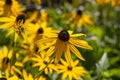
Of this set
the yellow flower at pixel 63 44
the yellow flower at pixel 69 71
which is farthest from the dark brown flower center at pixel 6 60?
the yellow flower at pixel 63 44

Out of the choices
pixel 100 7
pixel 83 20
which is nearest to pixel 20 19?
pixel 83 20

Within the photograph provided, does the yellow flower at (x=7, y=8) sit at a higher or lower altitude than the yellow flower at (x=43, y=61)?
higher

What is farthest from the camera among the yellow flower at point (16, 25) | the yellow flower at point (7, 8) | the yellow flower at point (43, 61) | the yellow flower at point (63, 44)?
the yellow flower at point (7, 8)

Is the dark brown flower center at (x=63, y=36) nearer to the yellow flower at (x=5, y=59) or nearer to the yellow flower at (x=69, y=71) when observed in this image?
the yellow flower at (x=69, y=71)

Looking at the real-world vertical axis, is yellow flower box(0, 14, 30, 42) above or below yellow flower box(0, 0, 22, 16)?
below

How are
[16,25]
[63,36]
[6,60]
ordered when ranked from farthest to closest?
1. [6,60]
2. [16,25]
3. [63,36]

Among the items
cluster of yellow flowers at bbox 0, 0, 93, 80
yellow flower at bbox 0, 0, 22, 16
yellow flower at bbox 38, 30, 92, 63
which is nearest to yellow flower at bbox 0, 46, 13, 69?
cluster of yellow flowers at bbox 0, 0, 93, 80

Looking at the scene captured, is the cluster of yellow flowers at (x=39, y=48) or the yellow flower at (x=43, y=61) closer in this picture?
the cluster of yellow flowers at (x=39, y=48)

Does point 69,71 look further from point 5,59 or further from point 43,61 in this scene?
point 5,59

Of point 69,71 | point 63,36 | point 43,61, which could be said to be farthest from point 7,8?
point 63,36

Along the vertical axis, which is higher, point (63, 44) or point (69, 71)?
point (63, 44)

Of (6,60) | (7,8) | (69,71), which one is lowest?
(69,71)

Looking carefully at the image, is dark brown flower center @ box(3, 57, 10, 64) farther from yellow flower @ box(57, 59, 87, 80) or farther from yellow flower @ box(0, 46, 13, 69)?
yellow flower @ box(57, 59, 87, 80)
